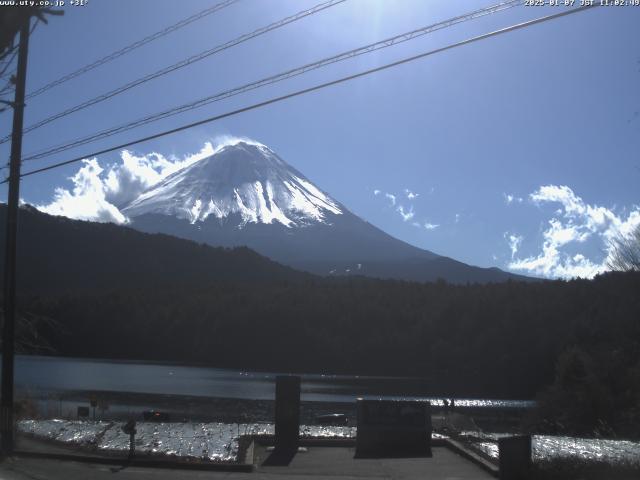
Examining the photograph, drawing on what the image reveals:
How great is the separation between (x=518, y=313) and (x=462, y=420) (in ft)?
207

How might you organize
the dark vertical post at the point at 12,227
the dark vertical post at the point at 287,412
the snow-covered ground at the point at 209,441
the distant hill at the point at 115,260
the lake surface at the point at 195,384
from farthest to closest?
the distant hill at the point at 115,260
the lake surface at the point at 195,384
the dark vertical post at the point at 12,227
the dark vertical post at the point at 287,412
the snow-covered ground at the point at 209,441

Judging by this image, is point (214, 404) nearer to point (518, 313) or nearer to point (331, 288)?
point (518, 313)

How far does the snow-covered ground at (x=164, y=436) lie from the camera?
15836 mm

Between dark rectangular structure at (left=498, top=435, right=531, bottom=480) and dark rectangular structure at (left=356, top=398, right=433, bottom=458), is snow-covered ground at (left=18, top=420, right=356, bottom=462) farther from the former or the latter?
dark rectangular structure at (left=498, top=435, right=531, bottom=480)

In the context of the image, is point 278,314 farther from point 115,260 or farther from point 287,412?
point 287,412

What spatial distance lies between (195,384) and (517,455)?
59.3 metres

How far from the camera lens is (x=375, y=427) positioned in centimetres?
1631

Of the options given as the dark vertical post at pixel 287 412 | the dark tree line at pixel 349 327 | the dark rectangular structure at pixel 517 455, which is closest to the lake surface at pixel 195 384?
the dark tree line at pixel 349 327

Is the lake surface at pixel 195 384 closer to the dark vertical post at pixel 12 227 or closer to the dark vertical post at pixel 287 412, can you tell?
the dark vertical post at pixel 12 227

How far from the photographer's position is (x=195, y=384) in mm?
69188

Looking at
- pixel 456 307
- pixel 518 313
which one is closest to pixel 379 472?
pixel 518 313

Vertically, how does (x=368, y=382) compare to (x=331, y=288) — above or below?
below

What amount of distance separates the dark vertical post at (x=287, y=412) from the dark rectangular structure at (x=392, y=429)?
4.27 ft

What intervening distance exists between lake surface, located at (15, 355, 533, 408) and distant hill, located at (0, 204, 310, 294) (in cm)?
4205
